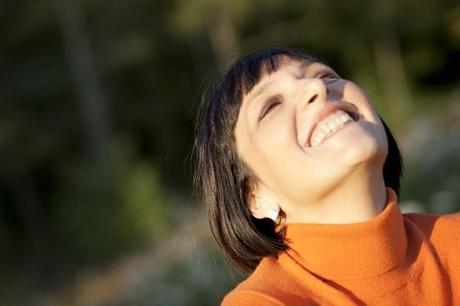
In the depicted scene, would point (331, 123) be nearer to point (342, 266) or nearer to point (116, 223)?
point (342, 266)

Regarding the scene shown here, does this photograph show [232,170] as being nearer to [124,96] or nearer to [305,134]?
[305,134]

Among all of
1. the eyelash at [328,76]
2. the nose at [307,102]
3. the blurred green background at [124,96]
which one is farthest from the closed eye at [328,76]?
the blurred green background at [124,96]

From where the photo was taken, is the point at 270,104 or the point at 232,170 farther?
the point at 232,170

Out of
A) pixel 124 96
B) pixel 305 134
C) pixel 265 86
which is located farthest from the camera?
pixel 124 96

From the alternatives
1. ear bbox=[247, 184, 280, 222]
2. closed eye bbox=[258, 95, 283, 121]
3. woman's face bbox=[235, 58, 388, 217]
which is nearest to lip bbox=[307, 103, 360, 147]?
woman's face bbox=[235, 58, 388, 217]

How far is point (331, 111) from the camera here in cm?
205

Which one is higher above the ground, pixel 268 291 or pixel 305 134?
pixel 305 134

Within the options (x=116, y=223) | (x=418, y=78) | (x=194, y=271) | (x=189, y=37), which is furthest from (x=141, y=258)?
(x=418, y=78)

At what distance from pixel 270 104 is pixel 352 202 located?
0.33m

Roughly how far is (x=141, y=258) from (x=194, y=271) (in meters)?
3.86

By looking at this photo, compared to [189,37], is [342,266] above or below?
above

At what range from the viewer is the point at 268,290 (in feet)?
6.39

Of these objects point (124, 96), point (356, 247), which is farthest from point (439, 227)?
point (124, 96)

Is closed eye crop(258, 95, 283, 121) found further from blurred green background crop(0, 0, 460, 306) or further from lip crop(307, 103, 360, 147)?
blurred green background crop(0, 0, 460, 306)
